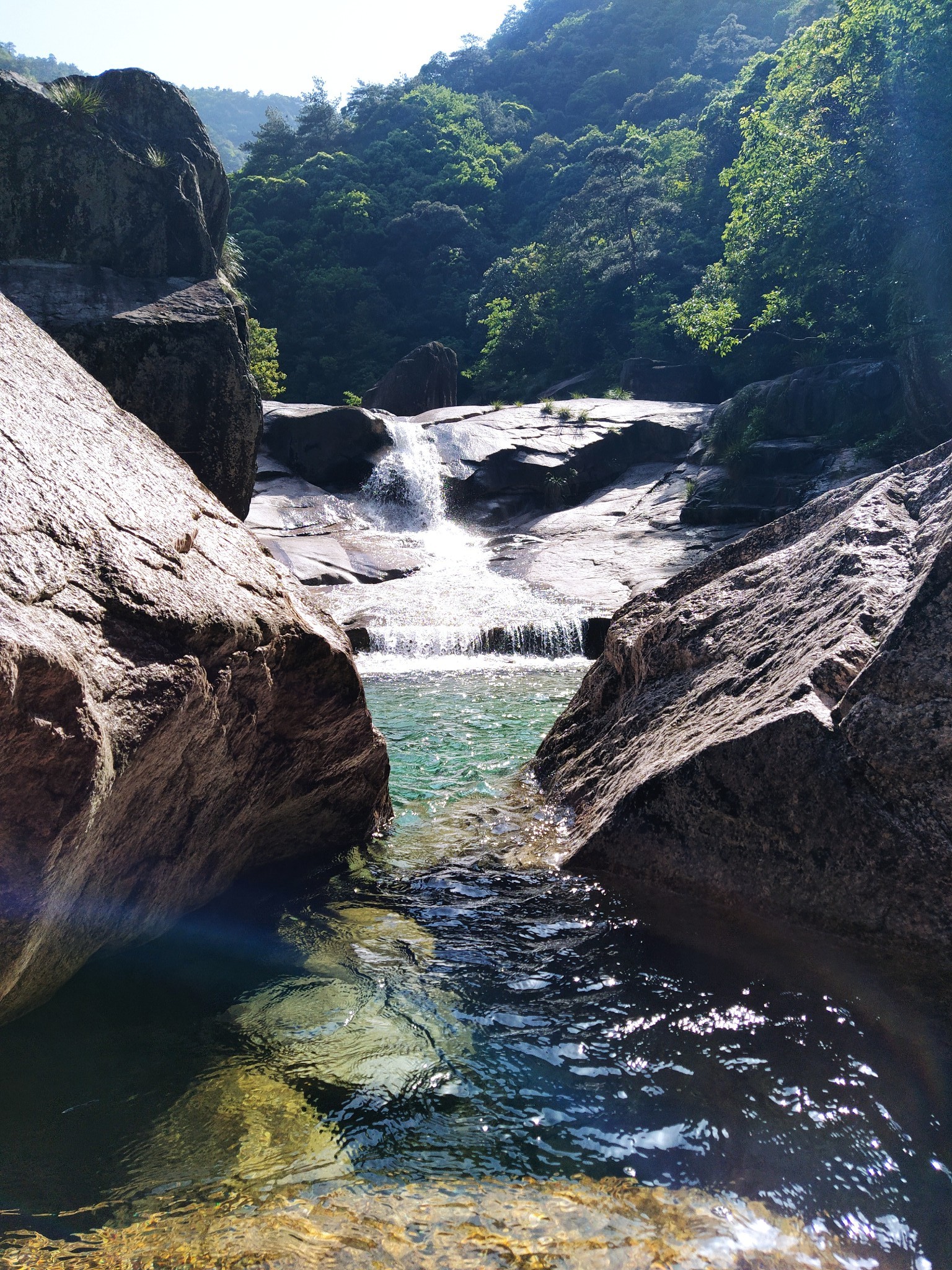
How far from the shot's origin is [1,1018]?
230 cm

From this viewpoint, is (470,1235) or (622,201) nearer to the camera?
(470,1235)

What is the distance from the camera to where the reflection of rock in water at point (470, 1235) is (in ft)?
5.36

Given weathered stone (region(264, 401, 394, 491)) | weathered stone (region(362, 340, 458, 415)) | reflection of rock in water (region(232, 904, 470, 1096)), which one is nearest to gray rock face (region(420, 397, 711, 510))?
weathered stone (region(264, 401, 394, 491))

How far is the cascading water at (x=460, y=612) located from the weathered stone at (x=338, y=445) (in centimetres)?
200

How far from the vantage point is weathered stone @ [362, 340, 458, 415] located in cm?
2897

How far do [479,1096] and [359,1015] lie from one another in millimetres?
561

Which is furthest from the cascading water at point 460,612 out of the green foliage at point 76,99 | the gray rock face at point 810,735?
the green foliage at point 76,99

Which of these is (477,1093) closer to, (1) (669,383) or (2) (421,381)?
(2) (421,381)

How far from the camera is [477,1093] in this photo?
2.34 m

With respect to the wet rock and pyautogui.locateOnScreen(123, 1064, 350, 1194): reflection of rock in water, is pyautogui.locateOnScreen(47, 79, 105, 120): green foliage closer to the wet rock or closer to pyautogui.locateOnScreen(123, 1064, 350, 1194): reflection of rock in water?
the wet rock

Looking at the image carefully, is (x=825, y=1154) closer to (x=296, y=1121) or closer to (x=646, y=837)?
(x=296, y=1121)

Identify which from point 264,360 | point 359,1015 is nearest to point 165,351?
point 359,1015

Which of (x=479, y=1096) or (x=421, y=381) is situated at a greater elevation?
(x=421, y=381)

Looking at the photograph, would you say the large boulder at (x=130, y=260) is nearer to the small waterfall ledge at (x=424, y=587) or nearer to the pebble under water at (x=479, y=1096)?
the small waterfall ledge at (x=424, y=587)
